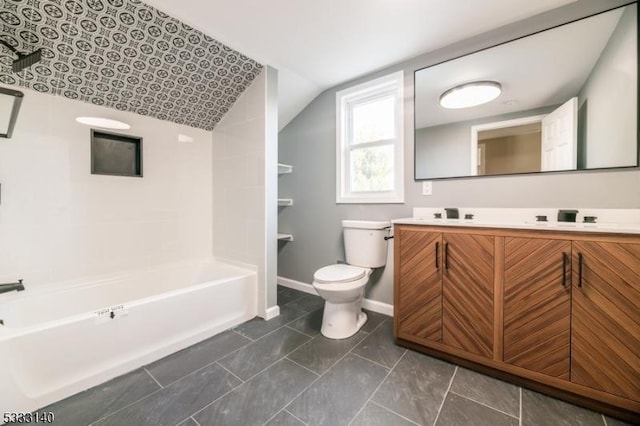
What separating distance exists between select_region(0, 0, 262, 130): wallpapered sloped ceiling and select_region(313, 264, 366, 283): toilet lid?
1815mm

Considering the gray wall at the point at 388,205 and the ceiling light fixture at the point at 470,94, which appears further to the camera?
the ceiling light fixture at the point at 470,94

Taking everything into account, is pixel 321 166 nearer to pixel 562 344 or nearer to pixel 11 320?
pixel 562 344

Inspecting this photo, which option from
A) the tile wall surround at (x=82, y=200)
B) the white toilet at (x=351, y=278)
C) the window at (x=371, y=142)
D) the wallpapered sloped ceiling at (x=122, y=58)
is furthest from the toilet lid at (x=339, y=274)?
the wallpapered sloped ceiling at (x=122, y=58)

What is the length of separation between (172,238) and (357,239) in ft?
5.84

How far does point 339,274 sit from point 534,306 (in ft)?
3.73

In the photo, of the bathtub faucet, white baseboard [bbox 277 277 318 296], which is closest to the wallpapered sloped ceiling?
the bathtub faucet

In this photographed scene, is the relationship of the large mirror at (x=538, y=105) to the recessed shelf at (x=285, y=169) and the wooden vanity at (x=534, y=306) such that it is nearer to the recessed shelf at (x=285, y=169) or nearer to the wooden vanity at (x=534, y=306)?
the wooden vanity at (x=534, y=306)

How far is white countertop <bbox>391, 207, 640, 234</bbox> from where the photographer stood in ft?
4.00

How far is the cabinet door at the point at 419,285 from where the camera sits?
159 cm

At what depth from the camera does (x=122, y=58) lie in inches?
67.4

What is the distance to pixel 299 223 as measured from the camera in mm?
2887

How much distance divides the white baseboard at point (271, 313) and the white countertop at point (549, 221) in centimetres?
131

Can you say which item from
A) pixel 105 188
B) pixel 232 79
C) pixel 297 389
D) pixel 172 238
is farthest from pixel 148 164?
pixel 297 389

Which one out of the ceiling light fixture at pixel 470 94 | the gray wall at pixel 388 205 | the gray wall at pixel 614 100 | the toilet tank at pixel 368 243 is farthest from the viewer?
the toilet tank at pixel 368 243
